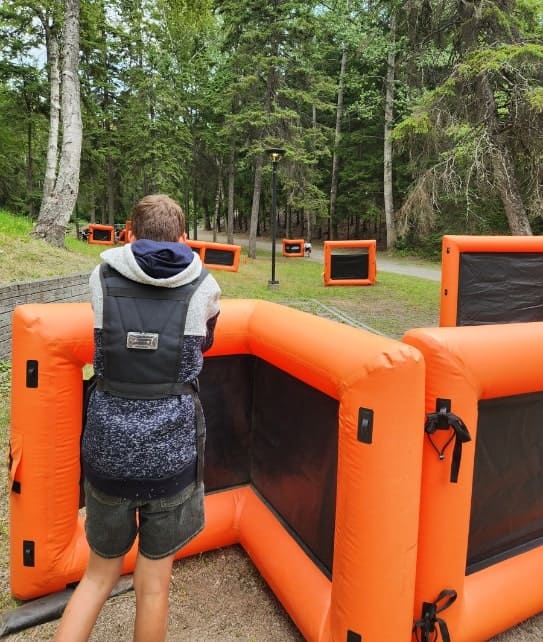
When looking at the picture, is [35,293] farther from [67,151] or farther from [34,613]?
[67,151]

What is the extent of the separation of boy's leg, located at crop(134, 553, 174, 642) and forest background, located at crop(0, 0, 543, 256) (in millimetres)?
12107

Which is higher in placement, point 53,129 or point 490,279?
point 53,129

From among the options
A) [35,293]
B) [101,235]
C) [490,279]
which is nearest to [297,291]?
[490,279]

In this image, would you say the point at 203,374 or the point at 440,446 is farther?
the point at 203,374

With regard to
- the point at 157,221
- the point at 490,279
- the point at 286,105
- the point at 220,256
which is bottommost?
the point at 220,256

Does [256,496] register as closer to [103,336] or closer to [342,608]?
[342,608]

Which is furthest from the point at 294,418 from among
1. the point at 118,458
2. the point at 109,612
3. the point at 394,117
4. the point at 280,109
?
the point at 394,117

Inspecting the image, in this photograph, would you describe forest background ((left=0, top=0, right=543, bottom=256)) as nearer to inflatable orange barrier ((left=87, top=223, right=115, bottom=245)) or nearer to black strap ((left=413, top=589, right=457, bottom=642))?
inflatable orange barrier ((left=87, top=223, right=115, bottom=245))

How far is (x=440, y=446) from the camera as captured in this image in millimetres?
1973

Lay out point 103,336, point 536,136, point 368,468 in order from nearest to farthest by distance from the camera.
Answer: point 103,336 < point 368,468 < point 536,136

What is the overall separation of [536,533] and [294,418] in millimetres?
1363

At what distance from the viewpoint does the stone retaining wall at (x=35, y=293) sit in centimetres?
570

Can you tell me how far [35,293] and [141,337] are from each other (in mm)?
5465

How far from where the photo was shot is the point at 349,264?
14.8 meters
